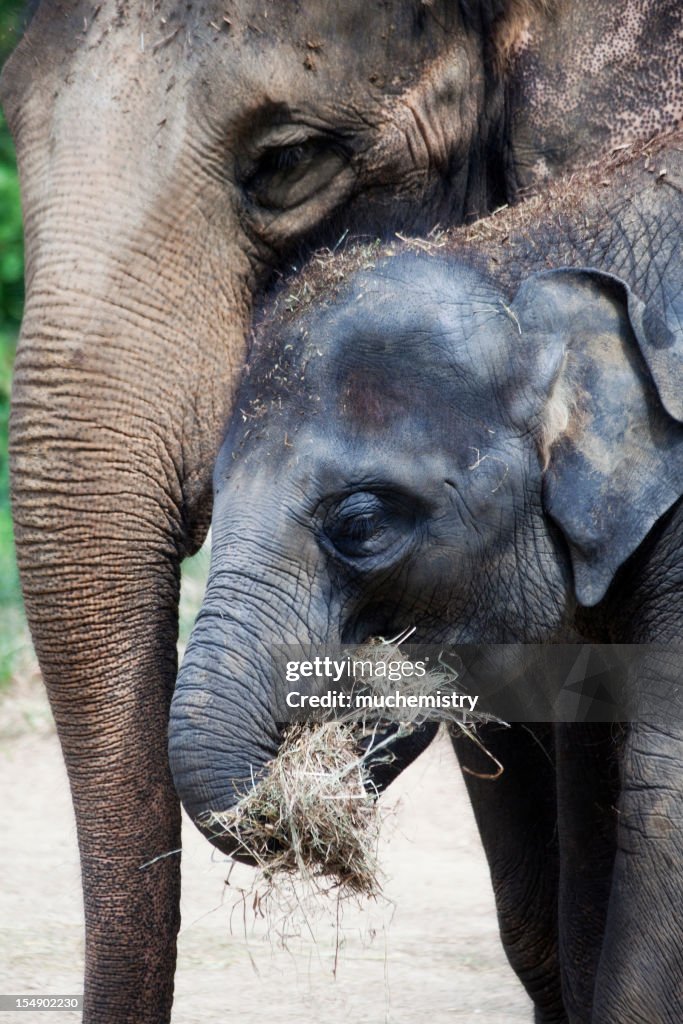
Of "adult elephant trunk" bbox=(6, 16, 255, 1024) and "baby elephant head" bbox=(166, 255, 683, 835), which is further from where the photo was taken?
A: "adult elephant trunk" bbox=(6, 16, 255, 1024)

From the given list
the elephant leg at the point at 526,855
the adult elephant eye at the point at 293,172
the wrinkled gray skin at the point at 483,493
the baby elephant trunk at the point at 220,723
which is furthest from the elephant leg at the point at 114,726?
the elephant leg at the point at 526,855

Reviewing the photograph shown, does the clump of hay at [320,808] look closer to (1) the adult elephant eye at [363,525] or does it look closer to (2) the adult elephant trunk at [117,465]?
(1) the adult elephant eye at [363,525]

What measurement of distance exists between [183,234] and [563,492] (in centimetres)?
85

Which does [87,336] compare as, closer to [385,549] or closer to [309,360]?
[309,360]

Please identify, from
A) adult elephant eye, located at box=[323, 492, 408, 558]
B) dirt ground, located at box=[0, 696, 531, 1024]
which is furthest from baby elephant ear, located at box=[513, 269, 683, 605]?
dirt ground, located at box=[0, 696, 531, 1024]

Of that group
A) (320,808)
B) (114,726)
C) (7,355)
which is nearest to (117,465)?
(114,726)

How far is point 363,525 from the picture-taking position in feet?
8.86

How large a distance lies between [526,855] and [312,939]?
19.0 inches

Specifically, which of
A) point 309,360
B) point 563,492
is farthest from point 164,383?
point 563,492

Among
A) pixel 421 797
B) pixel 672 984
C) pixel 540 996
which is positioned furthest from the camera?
pixel 421 797

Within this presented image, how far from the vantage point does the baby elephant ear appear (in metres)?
2.70

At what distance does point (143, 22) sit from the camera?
321 cm

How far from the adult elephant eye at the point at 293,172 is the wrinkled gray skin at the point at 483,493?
53 cm

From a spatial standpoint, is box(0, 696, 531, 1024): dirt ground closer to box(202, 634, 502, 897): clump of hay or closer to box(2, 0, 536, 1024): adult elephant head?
box(2, 0, 536, 1024): adult elephant head
